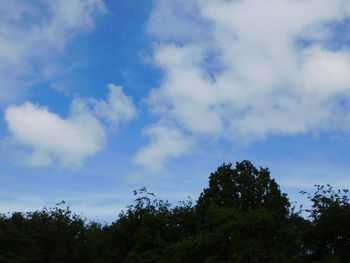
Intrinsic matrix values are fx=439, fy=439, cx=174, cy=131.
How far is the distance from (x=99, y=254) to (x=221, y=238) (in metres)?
17.0

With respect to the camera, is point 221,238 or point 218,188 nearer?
point 221,238

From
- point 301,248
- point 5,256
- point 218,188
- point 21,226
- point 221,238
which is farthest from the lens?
point 21,226

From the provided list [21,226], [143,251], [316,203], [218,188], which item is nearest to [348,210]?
[316,203]

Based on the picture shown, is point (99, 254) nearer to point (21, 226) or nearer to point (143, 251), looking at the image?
point (143, 251)

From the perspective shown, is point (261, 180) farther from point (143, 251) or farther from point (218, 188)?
point (143, 251)

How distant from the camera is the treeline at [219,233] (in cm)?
4050

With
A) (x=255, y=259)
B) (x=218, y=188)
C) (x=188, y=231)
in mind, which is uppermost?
(x=218, y=188)

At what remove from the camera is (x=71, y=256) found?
176 feet

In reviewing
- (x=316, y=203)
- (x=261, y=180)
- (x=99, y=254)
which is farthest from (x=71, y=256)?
(x=316, y=203)

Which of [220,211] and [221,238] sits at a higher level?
[220,211]

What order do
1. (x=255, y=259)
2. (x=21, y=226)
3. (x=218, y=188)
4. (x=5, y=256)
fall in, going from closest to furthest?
1. (x=255, y=259)
2. (x=5, y=256)
3. (x=218, y=188)
4. (x=21, y=226)

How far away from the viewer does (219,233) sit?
40906 mm

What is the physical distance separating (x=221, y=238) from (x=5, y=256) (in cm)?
2415

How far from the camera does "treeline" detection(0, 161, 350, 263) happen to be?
4050 cm
